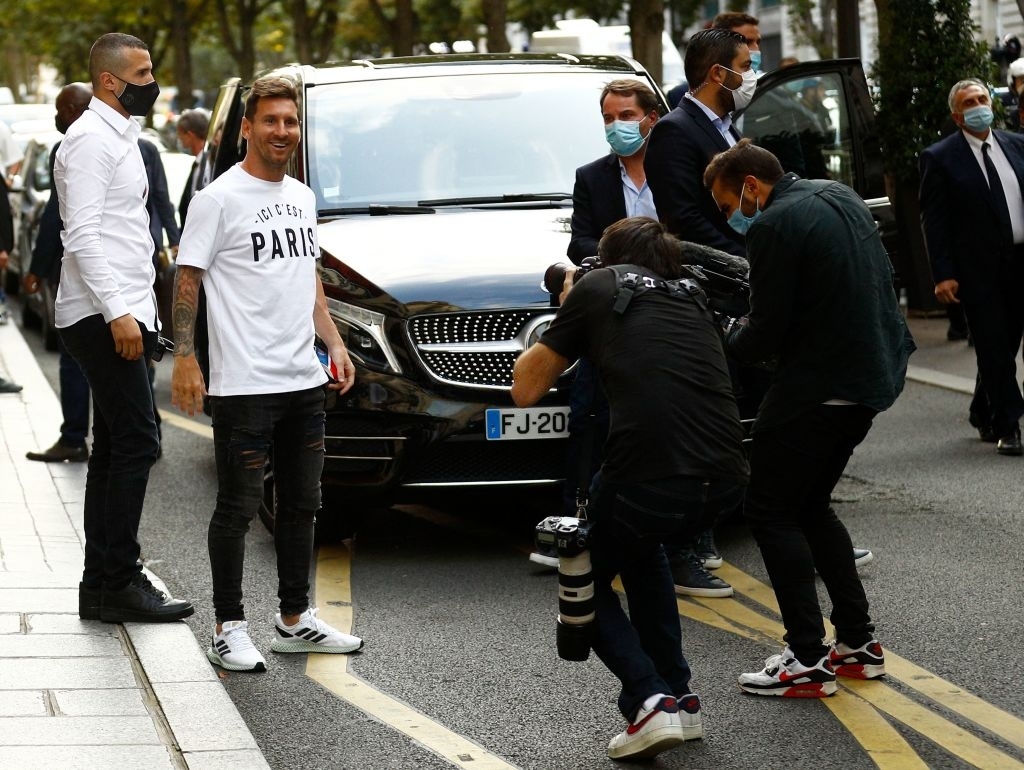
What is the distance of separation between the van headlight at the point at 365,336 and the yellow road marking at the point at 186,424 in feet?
13.2

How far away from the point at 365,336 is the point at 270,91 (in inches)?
62.9

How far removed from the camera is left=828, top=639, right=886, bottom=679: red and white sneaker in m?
5.43

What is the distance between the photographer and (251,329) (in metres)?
5.57

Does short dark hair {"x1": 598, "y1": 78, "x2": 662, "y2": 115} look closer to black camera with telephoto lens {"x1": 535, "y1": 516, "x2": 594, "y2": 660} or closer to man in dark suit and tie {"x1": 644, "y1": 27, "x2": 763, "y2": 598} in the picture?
man in dark suit and tie {"x1": 644, "y1": 27, "x2": 763, "y2": 598}

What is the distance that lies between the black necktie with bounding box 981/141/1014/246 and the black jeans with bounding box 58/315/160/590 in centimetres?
518

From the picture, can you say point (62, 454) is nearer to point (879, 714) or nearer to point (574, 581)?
point (574, 581)

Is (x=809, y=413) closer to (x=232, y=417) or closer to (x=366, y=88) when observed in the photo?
(x=232, y=417)

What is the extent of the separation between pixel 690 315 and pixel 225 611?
6.21 feet

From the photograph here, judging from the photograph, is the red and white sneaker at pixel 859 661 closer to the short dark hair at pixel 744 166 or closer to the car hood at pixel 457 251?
the short dark hair at pixel 744 166

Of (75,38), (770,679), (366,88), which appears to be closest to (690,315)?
(770,679)

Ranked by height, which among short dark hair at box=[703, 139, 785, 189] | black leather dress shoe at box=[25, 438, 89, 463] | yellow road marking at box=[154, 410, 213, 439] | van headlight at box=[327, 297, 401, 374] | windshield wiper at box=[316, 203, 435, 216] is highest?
short dark hair at box=[703, 139, 785, 189]

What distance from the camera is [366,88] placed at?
8492 mm

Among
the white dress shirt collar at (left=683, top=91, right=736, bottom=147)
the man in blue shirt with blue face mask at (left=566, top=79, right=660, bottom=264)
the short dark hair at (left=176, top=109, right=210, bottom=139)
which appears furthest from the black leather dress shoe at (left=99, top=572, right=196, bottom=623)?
the short dark hair at (left=176, top=109, right=210, bottom=139)

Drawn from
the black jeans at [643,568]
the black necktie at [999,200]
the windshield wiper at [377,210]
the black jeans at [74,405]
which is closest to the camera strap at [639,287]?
the black jeans at [643,568]
